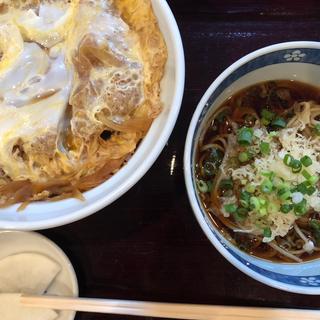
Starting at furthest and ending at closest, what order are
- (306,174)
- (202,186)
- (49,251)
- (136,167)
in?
1. (49,251)
2. (202,186)
3. (306,174)
4. (136,167)

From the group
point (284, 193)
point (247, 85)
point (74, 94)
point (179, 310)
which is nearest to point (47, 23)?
point (74, 94)


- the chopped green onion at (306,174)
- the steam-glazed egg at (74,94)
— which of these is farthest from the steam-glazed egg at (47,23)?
the chopped green onion at (306,174)

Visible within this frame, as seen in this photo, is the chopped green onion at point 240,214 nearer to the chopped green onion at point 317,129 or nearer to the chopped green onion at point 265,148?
the chopped green onion at point 265,148

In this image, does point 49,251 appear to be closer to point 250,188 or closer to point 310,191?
point 250,188

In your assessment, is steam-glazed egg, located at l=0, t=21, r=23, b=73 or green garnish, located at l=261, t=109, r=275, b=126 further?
green garnish, located at l=261, t=109, r=275, b=126

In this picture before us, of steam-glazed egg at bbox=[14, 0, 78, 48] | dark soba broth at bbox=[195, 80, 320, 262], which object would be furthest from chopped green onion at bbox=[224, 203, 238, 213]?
steam-glazed egg at bbox=[14, 0, 78, 48]

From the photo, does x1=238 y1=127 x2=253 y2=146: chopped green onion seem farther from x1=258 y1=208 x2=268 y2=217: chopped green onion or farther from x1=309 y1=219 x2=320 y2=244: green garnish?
x1=309 y1=219 x2=320 y2=244: green garnish
